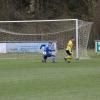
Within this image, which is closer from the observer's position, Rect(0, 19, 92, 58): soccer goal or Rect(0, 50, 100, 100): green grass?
Rect(0, 50, 100, 100): green grass

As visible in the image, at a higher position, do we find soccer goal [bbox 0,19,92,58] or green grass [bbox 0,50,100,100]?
soccer goal [bbox 0,19,92,58]

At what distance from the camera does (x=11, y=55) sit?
129ft

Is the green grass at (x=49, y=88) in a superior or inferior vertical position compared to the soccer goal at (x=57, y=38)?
inferior

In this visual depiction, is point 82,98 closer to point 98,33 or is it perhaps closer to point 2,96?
point 2,96

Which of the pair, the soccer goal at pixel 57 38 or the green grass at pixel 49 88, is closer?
the green grass at pixel 49 88

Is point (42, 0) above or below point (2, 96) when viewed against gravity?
above

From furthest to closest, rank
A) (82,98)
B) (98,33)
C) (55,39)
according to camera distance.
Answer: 1. (98,33)
2. (55,39)
3. (82,98)

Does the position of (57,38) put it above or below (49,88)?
above

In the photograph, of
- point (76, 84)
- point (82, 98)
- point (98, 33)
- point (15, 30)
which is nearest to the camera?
point (82, 98)

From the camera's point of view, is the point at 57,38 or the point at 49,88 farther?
the point at 57,38

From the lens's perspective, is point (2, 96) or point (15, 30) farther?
point (15, 30)

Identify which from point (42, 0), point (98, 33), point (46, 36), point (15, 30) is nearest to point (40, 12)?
point (42, 0)

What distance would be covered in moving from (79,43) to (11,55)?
207 inches

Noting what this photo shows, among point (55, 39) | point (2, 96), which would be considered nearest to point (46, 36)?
point (55, 39)
